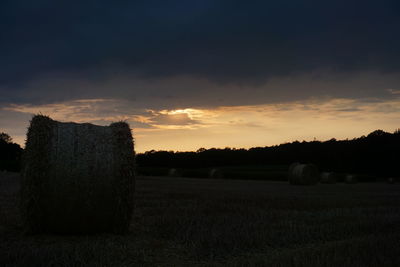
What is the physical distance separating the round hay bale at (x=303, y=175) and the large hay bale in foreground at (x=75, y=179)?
79.6 ft

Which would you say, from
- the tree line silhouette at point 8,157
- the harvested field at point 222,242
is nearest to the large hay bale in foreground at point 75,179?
the harvested field at point 222,242

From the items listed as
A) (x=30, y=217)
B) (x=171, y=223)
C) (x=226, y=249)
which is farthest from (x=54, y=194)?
(x=226, y=249)

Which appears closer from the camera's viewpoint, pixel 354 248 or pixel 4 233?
pixel 354 248

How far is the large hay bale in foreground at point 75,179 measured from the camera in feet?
25.1

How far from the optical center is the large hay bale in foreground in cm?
766

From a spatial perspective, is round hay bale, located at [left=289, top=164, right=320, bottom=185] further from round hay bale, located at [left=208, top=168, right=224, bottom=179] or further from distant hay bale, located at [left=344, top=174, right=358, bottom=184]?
round hay bale, located at [left=208, top=168, right=224, bottom=179]

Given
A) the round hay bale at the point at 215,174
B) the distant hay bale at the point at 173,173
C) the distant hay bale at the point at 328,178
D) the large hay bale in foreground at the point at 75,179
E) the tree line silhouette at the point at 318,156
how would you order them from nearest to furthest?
1. the large hay bale in foreground at the point at 75,179
2. the distant hay bale at the point at 328,178
3. the round hay bale at the point at 215,174
4. the distant hay bale at the point at 173,173
5. the tree line silhouette at the point at 318,156

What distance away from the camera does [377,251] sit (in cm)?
637

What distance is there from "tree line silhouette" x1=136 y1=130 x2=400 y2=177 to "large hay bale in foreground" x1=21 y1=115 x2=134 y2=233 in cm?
4867

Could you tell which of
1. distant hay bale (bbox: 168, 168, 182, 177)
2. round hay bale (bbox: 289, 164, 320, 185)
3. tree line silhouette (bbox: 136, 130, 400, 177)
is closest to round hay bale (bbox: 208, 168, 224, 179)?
distant hay bale (bbox: 168, 168, 182, 177)

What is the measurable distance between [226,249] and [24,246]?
3.02 metres

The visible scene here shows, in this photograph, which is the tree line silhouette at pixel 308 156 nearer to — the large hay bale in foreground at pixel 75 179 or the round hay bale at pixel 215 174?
the round hay bale at pixel 215 174

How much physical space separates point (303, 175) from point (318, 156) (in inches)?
1061

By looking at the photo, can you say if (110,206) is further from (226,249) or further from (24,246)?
(226,249)
